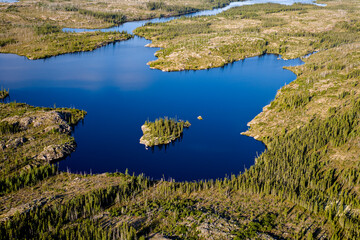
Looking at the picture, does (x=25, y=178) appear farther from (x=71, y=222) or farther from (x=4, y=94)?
(x=4, y=94)

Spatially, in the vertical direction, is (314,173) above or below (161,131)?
below

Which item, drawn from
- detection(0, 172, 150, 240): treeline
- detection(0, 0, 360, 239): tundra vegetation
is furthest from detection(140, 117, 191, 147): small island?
detection(0, 172, 150, 240): treeline

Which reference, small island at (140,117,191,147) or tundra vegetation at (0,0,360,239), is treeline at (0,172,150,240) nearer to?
tundra vegetation at (0,0,360,239)

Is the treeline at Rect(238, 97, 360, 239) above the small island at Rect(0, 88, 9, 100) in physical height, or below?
below

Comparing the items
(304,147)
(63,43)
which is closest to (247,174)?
(304,147)

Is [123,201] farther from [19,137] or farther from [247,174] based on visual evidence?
[19,137]

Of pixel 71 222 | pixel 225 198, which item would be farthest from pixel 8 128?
pixel 225 198
